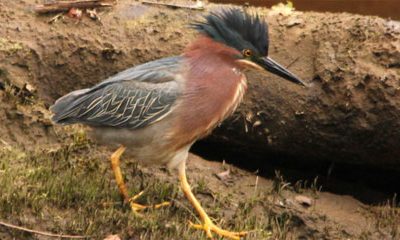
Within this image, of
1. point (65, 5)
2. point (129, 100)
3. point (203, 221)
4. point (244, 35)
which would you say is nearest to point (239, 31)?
point (244, 35)

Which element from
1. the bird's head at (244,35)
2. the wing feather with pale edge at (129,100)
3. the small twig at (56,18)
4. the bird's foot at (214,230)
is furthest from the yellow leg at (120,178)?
the small twig at (56,18)

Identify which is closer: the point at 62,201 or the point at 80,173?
the point at 62,201

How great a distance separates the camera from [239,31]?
6285 mm

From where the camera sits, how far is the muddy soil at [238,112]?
714cm

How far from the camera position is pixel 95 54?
7867 millimetres

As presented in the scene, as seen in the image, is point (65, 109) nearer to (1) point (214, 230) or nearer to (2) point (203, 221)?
(2) point (203, 221)

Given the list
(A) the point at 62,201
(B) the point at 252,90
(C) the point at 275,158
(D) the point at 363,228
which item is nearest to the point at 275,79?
(B) the point at 252,90

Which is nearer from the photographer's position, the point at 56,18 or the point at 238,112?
the point at 238,112

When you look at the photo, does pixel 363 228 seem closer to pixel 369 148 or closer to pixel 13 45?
pixel 369 148

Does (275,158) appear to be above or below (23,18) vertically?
below

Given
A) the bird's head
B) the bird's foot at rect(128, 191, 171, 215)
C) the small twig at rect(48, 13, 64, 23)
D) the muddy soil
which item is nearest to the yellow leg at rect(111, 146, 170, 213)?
the bird's foot at rect(128, 191, 171, 215)

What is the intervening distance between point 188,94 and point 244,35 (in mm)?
555

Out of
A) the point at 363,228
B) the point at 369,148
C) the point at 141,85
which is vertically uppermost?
the point at 141,85

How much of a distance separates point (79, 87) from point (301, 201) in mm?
2154
